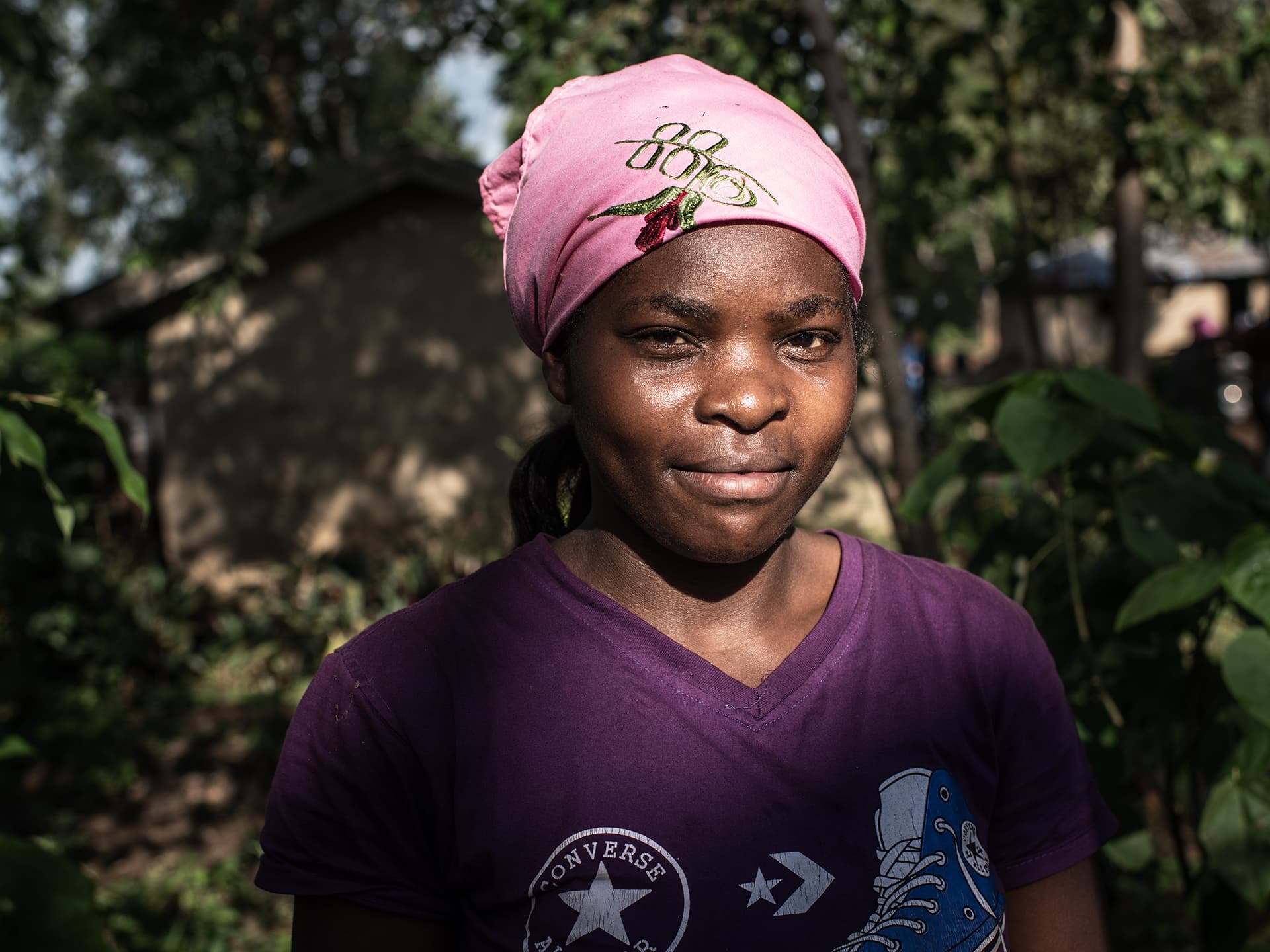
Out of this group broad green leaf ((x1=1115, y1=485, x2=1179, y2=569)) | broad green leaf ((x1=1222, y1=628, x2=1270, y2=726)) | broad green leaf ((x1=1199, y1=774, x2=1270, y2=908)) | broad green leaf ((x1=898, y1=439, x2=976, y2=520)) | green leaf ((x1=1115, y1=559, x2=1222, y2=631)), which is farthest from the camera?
broad green leaf ((x1=898, y1=439, x2=976, y2=520))

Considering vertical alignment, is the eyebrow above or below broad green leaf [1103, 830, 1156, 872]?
above

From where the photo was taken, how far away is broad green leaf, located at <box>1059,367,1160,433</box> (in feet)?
5.94

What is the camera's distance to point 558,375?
138cm

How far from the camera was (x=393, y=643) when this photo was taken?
128 cm

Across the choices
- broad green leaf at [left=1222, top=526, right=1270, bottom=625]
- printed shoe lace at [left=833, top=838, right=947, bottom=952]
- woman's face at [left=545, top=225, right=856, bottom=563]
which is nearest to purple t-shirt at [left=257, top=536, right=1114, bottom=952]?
printed shoe lace at [left=833, top=838, right=947, bottom=952]

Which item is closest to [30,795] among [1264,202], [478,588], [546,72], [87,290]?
[87,290]

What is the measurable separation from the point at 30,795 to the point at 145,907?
1.69 metres

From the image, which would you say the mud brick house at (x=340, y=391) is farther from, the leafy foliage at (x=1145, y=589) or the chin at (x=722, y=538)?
the chin at (x=722, y=538)

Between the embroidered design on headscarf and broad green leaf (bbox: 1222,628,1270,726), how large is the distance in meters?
0.94

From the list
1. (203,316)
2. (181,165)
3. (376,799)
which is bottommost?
(181,165)

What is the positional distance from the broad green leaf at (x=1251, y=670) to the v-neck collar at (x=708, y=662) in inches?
23.3

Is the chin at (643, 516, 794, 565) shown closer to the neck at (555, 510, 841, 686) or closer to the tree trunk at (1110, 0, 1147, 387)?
the neck at (555, 510, 841, 686)

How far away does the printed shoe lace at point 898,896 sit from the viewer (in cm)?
120

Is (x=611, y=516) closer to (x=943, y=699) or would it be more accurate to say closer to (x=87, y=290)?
(x=943, y=699)
